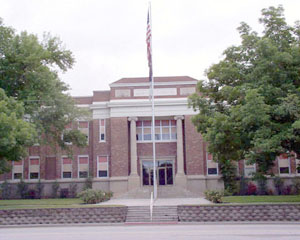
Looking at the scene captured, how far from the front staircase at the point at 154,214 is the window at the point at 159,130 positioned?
17.6 metres

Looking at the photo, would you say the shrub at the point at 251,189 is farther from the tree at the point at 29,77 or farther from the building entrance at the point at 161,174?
the tree at the point at 29,77

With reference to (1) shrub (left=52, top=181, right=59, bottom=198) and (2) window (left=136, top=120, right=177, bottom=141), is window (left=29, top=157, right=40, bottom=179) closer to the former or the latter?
(1) shrub (left=52, top=181, right=59, bottom=198)

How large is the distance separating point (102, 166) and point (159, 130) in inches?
284

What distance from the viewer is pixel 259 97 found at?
68.0ft

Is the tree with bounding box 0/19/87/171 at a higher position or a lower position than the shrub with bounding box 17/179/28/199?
higher

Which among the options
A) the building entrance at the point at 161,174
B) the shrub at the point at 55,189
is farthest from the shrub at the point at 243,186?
the shrub at the point at 55,189

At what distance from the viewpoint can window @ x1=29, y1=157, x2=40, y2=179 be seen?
1663 inches

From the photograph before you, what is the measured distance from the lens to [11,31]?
29.9 m

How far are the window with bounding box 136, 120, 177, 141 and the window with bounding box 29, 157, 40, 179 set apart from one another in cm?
1148

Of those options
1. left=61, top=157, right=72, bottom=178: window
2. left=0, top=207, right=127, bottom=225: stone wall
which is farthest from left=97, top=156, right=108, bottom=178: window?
left=0, top=207, right=127, bottom=225: stone wall

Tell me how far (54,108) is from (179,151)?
45.3 ft

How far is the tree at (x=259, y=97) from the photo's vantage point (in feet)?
68.6

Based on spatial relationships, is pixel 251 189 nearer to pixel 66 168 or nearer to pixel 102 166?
pixel 102 166

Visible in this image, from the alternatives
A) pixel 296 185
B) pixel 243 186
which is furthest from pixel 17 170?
→ pixel 296 185
